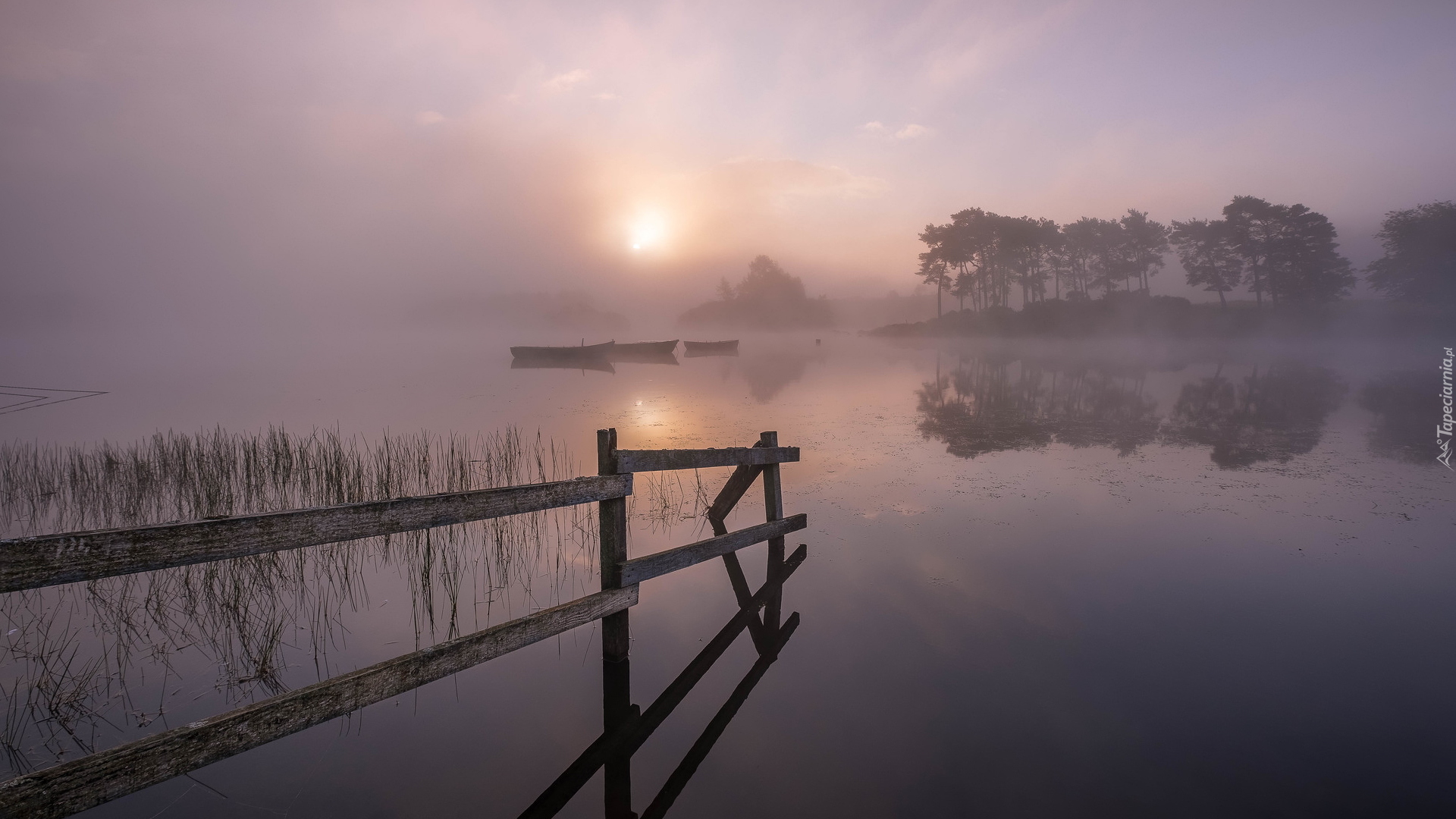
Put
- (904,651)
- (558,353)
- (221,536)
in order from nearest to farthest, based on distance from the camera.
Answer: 1. (221,536)
2. (904,651)
3. (558,353)

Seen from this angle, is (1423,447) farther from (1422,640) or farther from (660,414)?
(660,414)

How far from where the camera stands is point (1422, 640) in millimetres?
5680

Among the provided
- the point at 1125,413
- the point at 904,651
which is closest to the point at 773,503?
the point at 904,651

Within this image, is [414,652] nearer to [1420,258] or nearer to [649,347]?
[649,347]

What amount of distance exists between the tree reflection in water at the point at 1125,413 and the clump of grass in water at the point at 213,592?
35.3ft

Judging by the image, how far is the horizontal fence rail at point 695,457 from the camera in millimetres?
5402

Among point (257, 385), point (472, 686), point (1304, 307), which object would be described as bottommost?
point (472, 686)

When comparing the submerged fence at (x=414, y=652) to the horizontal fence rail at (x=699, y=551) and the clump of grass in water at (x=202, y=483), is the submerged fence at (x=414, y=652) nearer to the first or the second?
the horizontal fence rail at (x=699, y=551)

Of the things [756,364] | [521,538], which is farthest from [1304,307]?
[521,538]

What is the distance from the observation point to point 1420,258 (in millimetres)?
65562

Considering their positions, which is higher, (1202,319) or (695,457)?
(1202,319)

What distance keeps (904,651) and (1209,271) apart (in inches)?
3482

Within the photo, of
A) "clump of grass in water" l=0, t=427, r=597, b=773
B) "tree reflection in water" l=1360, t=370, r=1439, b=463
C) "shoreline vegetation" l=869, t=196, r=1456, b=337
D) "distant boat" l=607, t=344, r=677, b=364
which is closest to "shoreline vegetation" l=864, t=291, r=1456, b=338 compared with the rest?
"shoreline vegetation" l=869, t=196, r=1456, b=337

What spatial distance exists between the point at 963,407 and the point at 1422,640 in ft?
55.5
